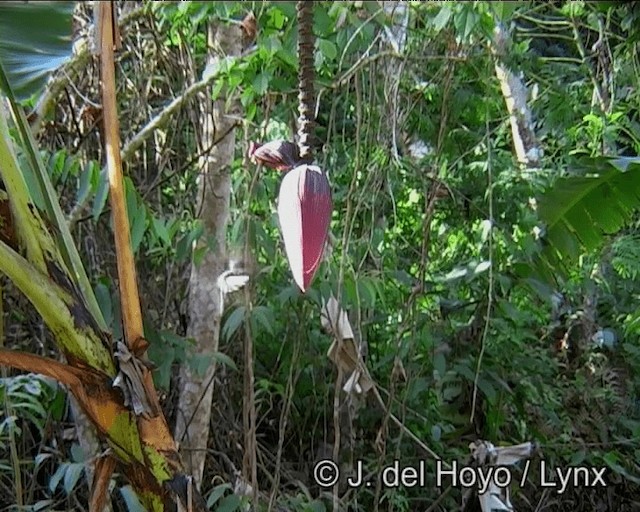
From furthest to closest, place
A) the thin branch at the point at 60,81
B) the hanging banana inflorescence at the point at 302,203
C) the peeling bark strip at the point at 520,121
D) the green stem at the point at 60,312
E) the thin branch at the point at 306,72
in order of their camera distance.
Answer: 1. the peeling bark strip at the point at 520,121
2. the thin branch at the point at 60,81
3. the green stem at the point at 60,312
4. the hanging banana inflorescence at the point at 302,203
5. the thin branch at the point at 306,72

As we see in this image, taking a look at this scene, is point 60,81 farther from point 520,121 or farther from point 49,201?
point 520,121

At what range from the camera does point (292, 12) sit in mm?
777

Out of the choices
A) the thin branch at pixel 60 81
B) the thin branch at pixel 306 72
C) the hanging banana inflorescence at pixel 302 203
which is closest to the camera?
the thin branch at pixel 306 72

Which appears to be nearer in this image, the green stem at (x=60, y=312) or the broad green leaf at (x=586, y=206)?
the green stem at (x=60, y=312)

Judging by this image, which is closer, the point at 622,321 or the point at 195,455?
the point at 195,455

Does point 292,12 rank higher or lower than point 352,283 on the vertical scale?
higher

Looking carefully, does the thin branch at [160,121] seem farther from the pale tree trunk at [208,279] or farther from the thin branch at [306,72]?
the thin branch at [306,72]

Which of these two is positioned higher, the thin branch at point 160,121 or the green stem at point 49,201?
the thin branch at point 160,121

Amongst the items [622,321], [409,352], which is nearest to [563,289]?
[622,321]

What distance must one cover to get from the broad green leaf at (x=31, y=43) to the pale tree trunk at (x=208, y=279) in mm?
382

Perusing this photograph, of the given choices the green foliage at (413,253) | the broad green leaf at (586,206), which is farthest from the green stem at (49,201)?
the broad green leaf at (586,206)

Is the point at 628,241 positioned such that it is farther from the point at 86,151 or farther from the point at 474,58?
the point at 86,151

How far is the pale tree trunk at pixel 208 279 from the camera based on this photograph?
1.17m

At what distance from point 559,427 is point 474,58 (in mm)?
753
